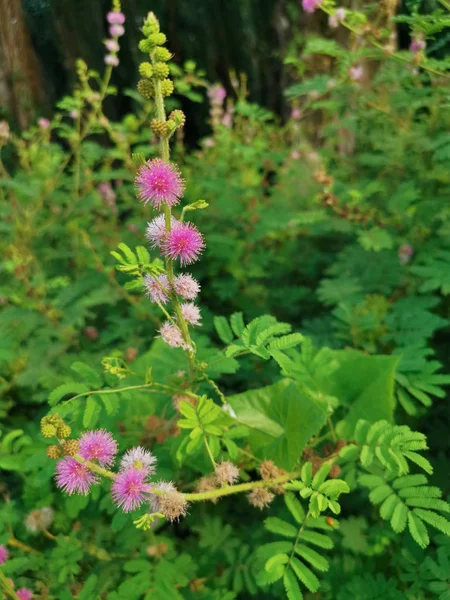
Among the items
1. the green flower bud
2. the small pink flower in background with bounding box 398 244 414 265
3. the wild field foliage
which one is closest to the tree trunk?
the wild field foliage

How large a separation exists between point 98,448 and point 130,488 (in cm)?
7

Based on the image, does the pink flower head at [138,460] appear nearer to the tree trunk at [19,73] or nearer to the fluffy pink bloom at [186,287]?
the fluffy pink bloom at [186,287]

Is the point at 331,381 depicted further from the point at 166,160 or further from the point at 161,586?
the point at 166,160

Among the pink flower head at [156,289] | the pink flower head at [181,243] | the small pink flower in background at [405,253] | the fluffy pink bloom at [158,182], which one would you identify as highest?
the fluffy pink bloom at [158,182]

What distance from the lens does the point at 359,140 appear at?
2.04 m

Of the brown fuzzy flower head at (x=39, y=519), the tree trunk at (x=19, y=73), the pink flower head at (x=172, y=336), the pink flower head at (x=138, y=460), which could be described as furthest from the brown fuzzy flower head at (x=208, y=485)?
the tree trunk at (x=19, y=73)

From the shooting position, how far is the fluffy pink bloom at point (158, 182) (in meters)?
0.67

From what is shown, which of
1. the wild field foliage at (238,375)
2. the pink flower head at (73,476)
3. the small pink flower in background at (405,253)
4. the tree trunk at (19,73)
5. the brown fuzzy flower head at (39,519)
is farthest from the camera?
the tree trunk at (19,73)

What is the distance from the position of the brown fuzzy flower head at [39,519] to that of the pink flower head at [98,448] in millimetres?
527

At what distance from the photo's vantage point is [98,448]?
2.26ft

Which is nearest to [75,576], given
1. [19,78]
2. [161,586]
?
[161,586]

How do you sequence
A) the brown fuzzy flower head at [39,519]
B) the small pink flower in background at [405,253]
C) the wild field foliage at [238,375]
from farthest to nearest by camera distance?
the small pink flower in background at [405,253], the brown fuzzy flower head at [39,519], the wild field foliage at [238,375]

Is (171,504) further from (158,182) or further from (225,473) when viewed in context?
(158,182)

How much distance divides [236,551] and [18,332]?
3.18ft
